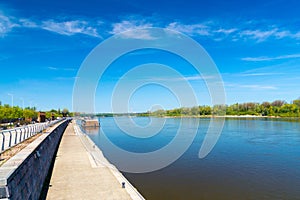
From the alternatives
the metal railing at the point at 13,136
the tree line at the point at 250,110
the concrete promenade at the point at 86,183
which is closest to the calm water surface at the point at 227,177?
the concrete promenade at the point at 86,183

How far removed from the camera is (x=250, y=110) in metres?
144

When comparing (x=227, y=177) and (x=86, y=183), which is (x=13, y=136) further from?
(x=227, y=177)

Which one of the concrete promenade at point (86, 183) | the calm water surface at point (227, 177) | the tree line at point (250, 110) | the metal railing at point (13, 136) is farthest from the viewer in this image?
the tree line at point (250, 110)

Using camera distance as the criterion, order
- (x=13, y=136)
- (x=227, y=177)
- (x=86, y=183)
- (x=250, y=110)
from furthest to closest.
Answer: (x=250, y=110), (x=227, y=177), (x=13, y=136), (x=86, y=183)

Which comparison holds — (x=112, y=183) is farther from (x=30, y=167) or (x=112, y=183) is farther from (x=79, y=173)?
(x=30, y=167)

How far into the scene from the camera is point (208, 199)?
13.4 m

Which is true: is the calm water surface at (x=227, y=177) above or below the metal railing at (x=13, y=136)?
below

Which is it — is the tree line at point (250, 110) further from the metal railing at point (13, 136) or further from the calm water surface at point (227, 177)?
the metal railing at point (13, 136)

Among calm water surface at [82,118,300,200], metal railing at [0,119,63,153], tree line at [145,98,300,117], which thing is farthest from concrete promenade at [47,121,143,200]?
tree line at [145,98,300,117]

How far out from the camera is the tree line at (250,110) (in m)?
118

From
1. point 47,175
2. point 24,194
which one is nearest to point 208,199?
point 47,175

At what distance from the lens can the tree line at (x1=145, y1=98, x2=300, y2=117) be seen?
387 ft

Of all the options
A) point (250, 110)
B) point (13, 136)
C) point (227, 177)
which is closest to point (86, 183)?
point (13, 136)

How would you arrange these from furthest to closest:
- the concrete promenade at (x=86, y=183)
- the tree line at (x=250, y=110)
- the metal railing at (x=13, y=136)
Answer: the tree line at (x=250, y=110) → the concrete promenade at (x=86, y=183) → the metal railing at (x=13, y=136)
